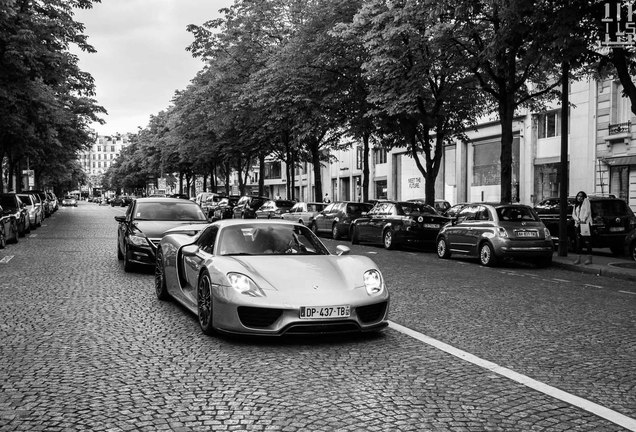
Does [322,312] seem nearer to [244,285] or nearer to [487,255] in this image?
[244,285]

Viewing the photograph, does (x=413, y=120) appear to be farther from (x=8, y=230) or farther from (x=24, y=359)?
(x=24, y=359)

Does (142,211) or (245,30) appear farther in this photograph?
(245,30)

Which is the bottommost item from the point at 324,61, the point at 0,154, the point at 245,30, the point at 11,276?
the point at 11,276

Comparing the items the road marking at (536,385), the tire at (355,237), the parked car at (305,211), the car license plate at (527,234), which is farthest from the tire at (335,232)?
the road marking at (536,385)

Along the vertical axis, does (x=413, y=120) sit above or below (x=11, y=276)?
above

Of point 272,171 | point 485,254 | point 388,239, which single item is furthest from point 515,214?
point 272,171

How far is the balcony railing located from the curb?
1657 cm

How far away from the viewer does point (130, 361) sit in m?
5.71

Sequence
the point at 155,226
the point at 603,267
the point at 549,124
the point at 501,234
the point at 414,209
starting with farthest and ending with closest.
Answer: the point at 549,124
the point at 414,209
the point at 501,234
the point at 603,267
the point at 155,226

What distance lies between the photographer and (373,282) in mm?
6754

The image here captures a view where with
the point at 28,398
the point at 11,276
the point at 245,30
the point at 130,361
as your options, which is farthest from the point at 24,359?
the point at 245,30

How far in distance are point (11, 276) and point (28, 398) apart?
8.15m

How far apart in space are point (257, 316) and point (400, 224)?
14911 millimetres

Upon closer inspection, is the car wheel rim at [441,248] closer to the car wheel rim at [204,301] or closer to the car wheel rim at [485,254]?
the car wheel rim at [485,254]
